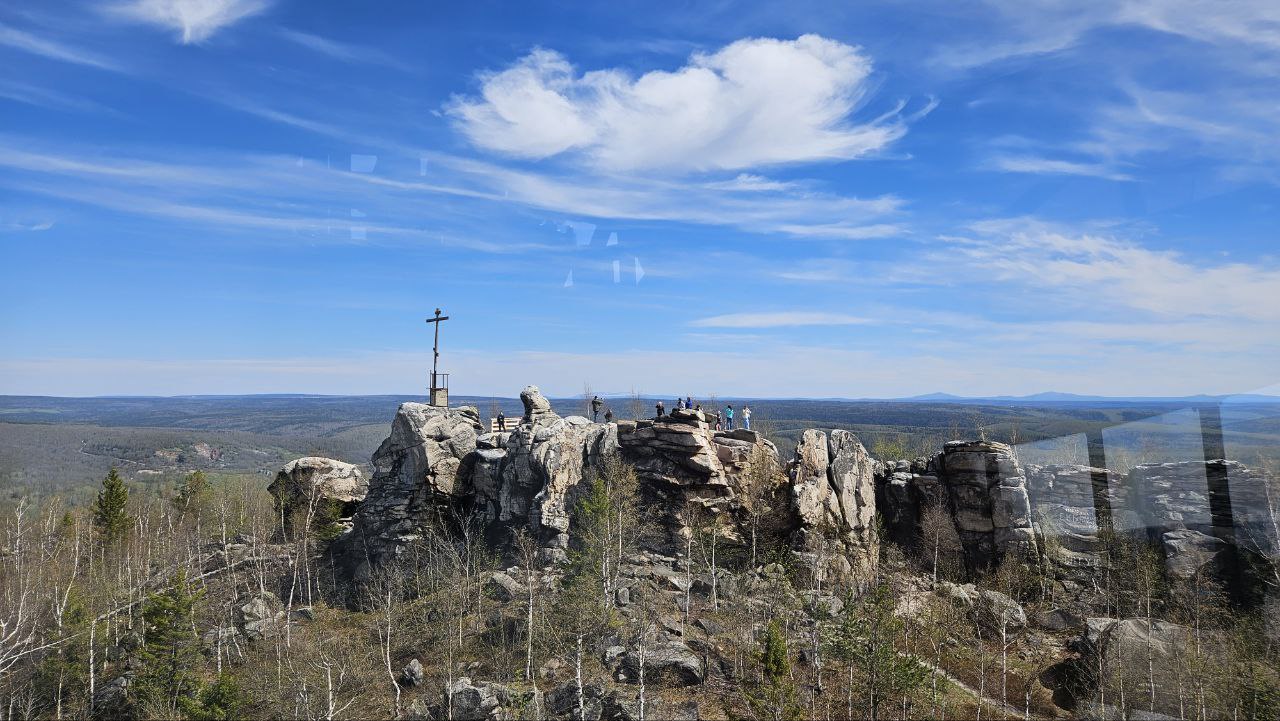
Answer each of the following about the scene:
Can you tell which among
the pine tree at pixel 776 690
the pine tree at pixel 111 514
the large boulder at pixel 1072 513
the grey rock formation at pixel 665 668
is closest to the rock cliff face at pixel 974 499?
the large boulder at pixel 1072 513

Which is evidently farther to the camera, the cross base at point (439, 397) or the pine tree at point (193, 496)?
the pine tree at point (193, 496)

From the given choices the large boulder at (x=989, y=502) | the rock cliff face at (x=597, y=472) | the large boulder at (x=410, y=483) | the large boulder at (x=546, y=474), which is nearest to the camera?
the rock cliff face at (x=597, y=472)

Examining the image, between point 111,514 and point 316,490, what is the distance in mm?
27416

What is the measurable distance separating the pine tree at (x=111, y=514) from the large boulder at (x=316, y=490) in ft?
65.4

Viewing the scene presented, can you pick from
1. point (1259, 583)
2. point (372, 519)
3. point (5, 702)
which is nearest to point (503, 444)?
point (372, 519)

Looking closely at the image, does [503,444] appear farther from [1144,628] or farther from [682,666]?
[1144,628]

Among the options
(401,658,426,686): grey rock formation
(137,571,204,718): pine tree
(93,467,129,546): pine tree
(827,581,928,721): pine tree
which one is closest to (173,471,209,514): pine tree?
(93,467,129,546): pine tree

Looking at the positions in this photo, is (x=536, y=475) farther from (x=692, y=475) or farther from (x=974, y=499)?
(x=974, y=499)

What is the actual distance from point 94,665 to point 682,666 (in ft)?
136

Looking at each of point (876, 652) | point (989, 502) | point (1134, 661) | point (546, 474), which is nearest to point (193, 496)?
point (546, 474)

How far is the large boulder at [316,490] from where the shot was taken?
67750mm

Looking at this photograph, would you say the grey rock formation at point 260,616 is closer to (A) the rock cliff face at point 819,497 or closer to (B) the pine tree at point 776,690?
(A) the rock cliff face at point 819,497

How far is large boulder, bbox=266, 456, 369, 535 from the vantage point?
6775cm

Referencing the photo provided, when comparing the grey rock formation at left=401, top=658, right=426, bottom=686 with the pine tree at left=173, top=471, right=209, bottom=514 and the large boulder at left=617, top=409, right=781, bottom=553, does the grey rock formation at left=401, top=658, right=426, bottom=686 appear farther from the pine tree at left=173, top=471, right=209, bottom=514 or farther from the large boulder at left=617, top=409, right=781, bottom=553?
the pine tree at left=173, top=471, right=209, bottom=514
